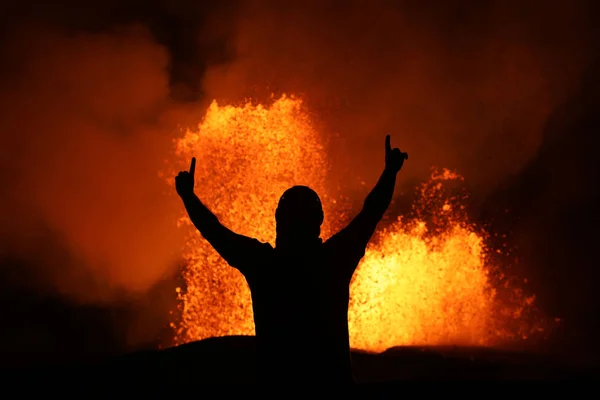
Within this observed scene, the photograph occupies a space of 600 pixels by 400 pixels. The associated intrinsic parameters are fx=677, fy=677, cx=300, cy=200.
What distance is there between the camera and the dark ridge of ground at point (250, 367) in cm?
850

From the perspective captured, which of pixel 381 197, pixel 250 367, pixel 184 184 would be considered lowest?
pixel 381 197

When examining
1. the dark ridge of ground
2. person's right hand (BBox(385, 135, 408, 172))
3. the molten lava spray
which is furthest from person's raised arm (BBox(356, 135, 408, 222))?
the molten lava spray

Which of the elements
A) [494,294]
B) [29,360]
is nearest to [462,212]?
[494,294]

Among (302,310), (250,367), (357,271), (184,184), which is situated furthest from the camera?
(357,271)

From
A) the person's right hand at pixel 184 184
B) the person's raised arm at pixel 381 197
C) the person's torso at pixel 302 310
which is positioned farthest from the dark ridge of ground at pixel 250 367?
the person's torso at pixel 302 310

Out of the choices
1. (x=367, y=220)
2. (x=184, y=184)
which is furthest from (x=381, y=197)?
(x=184, y=184)

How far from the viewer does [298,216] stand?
8.76ft

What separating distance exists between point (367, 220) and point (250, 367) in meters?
7.52

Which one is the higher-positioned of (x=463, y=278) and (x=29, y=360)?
(x=463, y=278)

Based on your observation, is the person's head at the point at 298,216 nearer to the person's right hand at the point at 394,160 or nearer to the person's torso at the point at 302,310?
the person's torso at the point at 302,310

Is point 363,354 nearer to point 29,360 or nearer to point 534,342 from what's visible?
point 29,360

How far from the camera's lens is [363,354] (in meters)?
12.2

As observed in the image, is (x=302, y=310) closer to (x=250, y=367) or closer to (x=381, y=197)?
(x=381, y=197)

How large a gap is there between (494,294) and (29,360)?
48.0 feet
